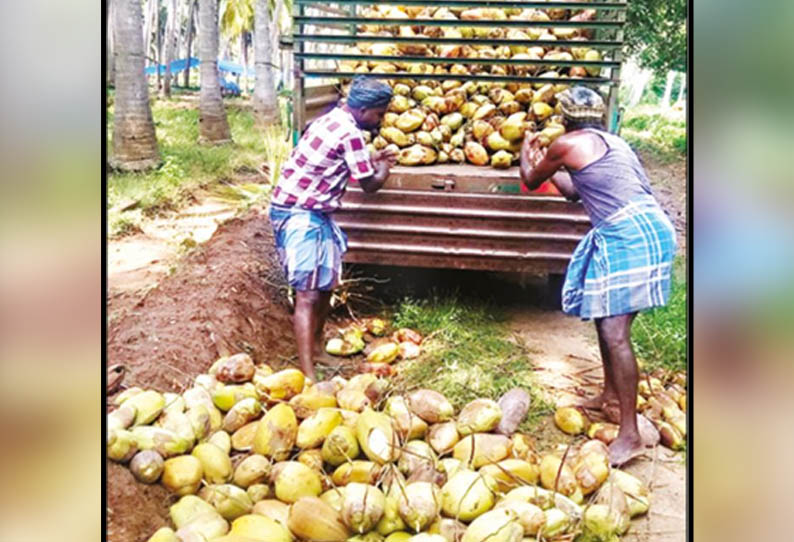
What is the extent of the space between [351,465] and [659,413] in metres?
1.14

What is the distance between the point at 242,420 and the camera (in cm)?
292

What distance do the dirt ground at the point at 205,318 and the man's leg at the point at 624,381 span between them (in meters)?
0.06

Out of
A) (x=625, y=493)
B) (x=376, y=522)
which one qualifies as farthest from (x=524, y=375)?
(x=376, y=522)

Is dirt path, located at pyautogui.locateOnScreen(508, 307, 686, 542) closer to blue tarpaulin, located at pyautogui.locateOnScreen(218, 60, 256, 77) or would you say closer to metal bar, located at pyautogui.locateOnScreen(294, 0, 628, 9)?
metal bar, located at pyautogui.locateOnScreen(294, 0, 628, 9)

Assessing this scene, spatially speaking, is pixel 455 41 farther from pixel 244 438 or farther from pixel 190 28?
pixel 244 438

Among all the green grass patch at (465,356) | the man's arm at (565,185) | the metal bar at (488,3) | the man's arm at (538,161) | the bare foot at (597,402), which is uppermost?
the metal bar at (488,3)

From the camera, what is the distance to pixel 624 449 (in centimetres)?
284

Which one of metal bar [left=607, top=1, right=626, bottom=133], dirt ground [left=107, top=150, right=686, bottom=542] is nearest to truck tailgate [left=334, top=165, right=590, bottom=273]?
dirt ground [left=107, top=150, right=686, bottom=542]

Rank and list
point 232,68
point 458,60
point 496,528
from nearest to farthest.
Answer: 1. point 496,528
2. point 458,60
3. point 232,68

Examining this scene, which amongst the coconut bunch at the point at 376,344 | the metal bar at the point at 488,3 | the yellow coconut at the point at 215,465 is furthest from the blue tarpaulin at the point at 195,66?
the yellow coconut at the point at 215,465

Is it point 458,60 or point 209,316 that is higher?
point 458,60

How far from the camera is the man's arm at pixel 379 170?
2953 mm

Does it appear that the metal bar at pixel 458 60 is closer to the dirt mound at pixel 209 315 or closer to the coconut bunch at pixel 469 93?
the coconut bunch at pixel 469 93

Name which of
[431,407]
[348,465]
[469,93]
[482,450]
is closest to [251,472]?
[348,465]
